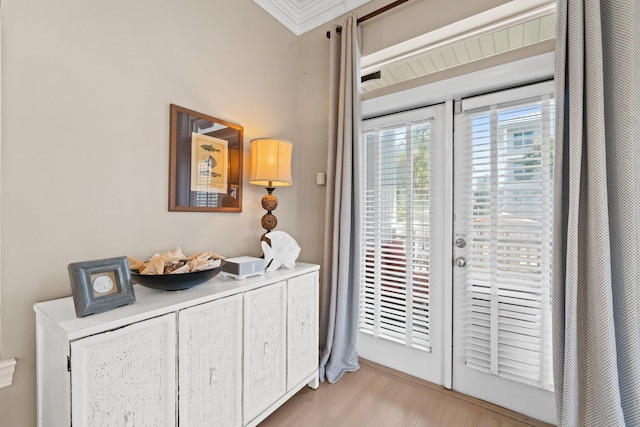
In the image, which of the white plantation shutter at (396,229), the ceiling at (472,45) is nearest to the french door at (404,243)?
the white plantation shutter at (396,229)

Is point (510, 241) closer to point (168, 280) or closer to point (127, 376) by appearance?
point (168, 280)

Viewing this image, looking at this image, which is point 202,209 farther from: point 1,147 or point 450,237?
point 450,237

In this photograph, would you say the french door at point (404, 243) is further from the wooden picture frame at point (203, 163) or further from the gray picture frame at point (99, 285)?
the gray picture frame at point (99, 285)

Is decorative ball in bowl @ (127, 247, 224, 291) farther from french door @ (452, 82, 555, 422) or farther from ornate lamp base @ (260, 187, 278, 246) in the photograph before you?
french door @ (452, 82, 555, 422)

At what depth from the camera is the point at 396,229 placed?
208 cm

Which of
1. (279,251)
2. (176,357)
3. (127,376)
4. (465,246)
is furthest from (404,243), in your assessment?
(127,376)

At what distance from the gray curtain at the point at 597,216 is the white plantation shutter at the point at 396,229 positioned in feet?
2.45

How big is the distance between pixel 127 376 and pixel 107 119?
1146 millimetres

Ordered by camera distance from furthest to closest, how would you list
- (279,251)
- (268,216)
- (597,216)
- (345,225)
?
(345,225) < (268,216) < (279,251) < (597,216)

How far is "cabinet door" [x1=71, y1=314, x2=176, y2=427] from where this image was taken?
88 centimetres

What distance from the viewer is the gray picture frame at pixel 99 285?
918 millimetres

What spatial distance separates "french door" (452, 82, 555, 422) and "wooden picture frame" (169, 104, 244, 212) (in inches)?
60.2

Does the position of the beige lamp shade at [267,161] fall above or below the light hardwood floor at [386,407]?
above

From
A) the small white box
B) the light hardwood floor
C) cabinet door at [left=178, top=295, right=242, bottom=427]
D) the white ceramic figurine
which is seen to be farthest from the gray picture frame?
the light hardwood floor
